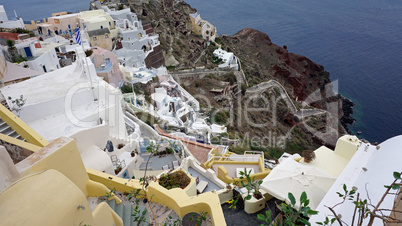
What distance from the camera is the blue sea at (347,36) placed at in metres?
55.8

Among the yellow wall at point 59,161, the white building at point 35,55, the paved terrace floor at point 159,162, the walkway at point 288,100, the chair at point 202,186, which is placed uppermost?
the yellow wall at point 59,161

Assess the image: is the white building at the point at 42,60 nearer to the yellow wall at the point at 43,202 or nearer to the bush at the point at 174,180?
the bush at the point at 174,180

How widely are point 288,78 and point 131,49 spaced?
44754mm

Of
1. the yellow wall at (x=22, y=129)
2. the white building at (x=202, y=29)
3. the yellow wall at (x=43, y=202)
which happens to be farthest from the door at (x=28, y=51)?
the white building at (x=202, y=29)

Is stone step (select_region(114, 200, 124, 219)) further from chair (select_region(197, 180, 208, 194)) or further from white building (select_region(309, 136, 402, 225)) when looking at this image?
white building (select_region(309, 136, 402, 225))

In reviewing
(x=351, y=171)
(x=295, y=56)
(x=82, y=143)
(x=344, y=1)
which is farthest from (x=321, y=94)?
(x=344, y=1)

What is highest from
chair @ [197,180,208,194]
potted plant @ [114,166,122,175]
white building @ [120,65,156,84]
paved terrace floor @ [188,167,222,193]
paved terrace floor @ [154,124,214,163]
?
chair @ [197,180,208,194]

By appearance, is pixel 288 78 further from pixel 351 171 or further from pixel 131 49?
pixel 351 171

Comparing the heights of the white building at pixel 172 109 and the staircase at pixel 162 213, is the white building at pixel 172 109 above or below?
below

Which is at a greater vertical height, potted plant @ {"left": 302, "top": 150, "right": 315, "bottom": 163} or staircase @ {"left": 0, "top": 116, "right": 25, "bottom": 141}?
staircase @ {"left": 0, "top": 116, "right": 25, "bottom": 141}

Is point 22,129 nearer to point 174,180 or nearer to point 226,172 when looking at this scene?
point 174,180

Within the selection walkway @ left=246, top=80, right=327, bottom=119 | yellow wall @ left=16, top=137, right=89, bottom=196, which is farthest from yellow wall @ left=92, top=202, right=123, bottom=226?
walkway @ left=246, top=80, right=327, bottom=119

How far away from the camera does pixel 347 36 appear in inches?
3792

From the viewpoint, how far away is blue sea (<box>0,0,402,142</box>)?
5581 centimetres
